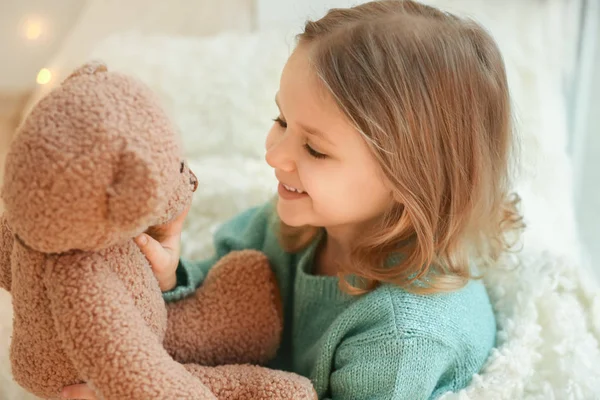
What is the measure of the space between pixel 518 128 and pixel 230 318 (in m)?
0.51

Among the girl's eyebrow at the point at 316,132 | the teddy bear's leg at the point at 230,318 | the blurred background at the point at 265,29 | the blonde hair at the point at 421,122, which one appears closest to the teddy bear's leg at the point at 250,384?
the teddy bear's leg at the point at 230,318

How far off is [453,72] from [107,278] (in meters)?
0.45

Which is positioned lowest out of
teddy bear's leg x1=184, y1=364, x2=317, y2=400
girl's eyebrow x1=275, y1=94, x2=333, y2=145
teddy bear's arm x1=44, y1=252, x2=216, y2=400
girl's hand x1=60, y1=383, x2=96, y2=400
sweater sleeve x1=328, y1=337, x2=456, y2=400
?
sweater sleeve x1=328, y1=337, x2=456, y2=400

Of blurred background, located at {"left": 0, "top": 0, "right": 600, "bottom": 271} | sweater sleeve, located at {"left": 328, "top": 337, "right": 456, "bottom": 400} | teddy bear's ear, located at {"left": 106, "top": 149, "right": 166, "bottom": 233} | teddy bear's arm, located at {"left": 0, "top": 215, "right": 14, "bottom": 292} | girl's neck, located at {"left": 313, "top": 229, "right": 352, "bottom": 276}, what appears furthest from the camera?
blurred background, located at {"left": 0, "top": 0, "right": 600, "bottom": 271}

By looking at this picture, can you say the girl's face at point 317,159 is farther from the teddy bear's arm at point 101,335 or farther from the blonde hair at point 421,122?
the teddy bear's arm at point 101,335

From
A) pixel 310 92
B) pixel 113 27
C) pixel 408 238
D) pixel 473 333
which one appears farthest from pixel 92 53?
pixel 473 333

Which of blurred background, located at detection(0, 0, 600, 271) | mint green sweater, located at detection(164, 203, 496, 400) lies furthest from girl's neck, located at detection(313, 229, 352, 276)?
blurred background, located at detection(0, 0, 600, 271)

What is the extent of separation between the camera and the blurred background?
3.61ft

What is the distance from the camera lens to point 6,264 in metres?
0.62

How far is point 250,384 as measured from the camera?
0.68 m

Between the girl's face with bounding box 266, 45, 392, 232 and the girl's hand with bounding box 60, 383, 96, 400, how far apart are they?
331mm

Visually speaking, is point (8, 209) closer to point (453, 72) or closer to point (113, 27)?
point (453, 72)

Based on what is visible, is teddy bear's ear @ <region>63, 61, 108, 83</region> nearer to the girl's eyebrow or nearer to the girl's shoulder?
the girl's eyebrow

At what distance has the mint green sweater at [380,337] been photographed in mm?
721
